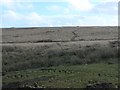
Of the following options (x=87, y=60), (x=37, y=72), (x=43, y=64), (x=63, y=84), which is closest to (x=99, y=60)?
(x=87, y=60)

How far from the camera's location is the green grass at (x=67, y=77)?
20984mm

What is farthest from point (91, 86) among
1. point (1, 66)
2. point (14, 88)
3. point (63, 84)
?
point (1, 66)

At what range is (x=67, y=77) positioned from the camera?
22734 millimetres

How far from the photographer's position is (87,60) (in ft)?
101

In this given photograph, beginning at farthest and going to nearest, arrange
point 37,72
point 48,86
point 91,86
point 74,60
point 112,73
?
point 74,60, point 37,72, point 112,73, point 48,86, point 91,86

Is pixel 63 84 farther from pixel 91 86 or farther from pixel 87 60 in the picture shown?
pixel 87 60

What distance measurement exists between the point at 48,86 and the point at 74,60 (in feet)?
33.6

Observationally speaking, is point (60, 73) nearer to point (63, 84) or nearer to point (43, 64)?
point (63, 84)

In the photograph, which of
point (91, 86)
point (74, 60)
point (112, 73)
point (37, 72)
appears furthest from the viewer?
point (74, 60)

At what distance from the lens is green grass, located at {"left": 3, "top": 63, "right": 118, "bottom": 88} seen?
2098 centimetres

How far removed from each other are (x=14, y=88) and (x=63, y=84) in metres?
2.58

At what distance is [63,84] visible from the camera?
20719 mm

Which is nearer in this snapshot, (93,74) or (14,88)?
(14,88)

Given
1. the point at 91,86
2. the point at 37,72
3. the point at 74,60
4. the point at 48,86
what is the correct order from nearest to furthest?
1. the point at 91,86
2. the point at 48,86
3. the point at 37,72
4. the point at 74,60
